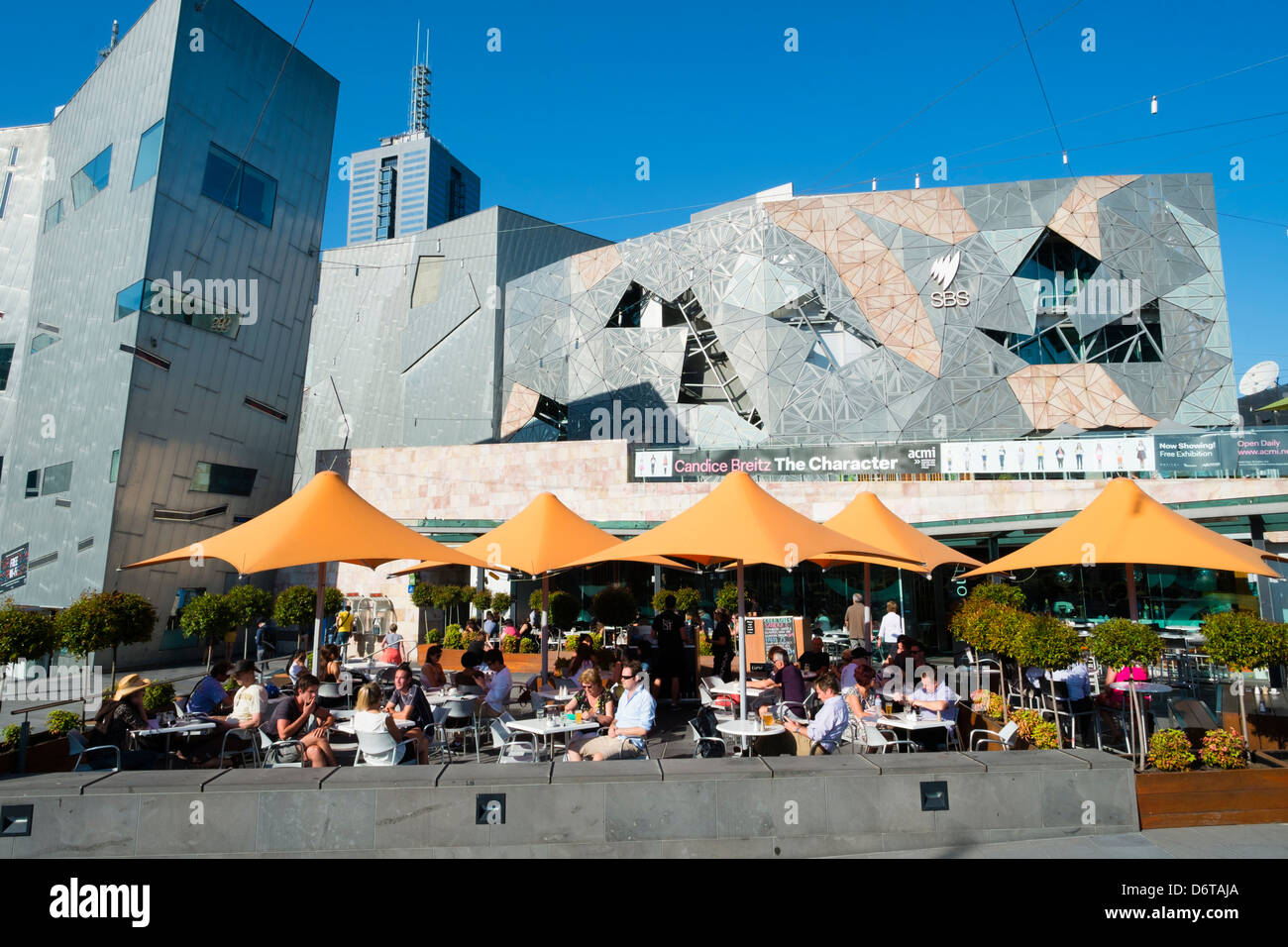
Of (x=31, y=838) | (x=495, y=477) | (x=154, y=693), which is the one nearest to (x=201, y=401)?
(x=495, y=477)

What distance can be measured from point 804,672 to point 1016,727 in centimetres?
370

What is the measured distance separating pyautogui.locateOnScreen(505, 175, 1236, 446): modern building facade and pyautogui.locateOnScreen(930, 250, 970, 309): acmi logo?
7 cm

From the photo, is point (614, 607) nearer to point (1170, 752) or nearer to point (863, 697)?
point (863, 697)

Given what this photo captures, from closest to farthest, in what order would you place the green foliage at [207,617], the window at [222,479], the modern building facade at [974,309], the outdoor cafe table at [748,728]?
the outdoor cafe table at [748,728] → the green foliage at [207,617] → the window at [222,479] → the modern building facade at [974,309]

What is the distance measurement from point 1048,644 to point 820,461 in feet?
47.7

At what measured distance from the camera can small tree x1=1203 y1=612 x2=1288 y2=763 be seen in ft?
22.3

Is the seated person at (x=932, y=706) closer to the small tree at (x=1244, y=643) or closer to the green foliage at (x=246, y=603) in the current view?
the small tree at (x=1244, y=643)

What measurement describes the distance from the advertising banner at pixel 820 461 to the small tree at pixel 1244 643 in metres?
14.3

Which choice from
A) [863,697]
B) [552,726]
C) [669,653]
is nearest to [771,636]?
[669,653]

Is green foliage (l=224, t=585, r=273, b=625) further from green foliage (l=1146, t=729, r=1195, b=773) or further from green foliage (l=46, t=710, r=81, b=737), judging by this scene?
green foliage (l=1146, t=729, r=1195, b=773)
